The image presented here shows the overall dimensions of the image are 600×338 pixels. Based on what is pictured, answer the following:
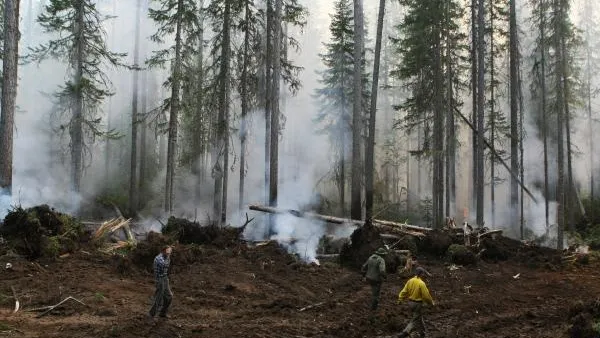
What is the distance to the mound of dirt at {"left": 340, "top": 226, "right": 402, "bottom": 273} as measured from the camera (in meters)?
15.2

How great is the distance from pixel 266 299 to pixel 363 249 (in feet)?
15.2

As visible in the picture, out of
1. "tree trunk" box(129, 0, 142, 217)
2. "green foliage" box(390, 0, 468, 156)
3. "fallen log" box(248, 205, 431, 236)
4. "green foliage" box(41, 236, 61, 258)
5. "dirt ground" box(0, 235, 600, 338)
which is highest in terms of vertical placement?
"green foliage" box(390, 0, 468, 156)

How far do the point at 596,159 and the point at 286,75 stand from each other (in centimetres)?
3061

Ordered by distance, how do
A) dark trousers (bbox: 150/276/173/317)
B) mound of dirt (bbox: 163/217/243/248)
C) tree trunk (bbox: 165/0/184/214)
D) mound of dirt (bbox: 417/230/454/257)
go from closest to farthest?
dark trousers (bbox: 150/276/173/317) < mound of dirt (bbox: 163/217/243/248) < mound of dirt (bbox: 417/230/454/257) < tree trunk (bbox: 165/0/184/214)

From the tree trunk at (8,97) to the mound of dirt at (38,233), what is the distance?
142cm

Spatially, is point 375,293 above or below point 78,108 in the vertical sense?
below

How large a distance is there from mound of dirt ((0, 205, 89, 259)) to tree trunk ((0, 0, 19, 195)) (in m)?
1.42

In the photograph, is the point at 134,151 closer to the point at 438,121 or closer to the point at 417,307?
the point at 438,121

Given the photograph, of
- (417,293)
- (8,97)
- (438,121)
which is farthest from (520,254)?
(8,97)

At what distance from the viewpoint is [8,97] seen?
14.6 metres

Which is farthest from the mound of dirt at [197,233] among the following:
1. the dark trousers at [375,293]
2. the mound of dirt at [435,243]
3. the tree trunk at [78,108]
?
the tree trunk at [78,108]

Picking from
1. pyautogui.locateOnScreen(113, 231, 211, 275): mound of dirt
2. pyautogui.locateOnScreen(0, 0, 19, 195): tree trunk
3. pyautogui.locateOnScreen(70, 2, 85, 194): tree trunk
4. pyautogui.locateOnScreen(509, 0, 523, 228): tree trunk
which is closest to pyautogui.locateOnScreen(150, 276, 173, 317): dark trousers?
pyautogui.locateOnScreen(113, 231, 211, 275): mound of dirt

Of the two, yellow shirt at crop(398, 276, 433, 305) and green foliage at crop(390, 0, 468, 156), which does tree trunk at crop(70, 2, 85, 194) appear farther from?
yellow shirt at crop(398, 276, 433, 305)

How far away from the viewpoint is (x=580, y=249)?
21.5m
